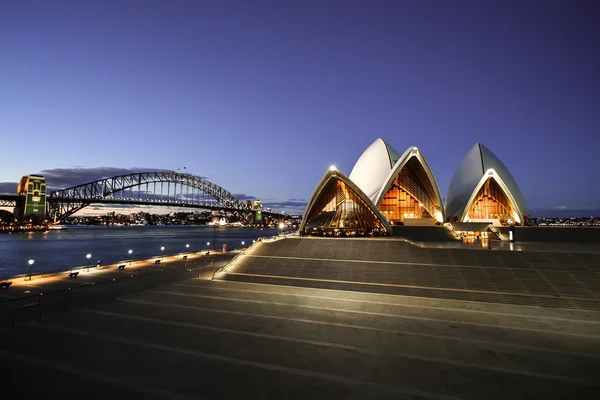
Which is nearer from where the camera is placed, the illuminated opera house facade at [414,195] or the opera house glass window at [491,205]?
the illuminated opera house facade at [414,195]

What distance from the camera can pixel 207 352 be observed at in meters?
7.75

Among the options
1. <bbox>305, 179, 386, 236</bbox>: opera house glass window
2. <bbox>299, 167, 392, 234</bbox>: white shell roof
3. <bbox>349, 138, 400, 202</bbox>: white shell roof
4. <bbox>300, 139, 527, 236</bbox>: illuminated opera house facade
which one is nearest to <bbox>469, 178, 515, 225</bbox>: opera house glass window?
<bbox>300, 139, 527, 236</bbox>: illuminated opera house facade

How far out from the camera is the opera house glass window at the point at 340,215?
25656mm

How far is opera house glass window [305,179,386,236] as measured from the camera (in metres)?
25.7

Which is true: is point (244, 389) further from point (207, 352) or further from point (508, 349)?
point (508, 349)

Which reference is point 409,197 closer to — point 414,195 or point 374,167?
point 414,195

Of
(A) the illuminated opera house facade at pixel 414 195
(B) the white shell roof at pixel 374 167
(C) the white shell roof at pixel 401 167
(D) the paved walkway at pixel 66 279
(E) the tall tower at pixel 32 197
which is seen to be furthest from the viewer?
(E) the tall tower at pixel 32 197

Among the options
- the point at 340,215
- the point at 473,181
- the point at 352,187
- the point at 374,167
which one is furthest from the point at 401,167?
the point at 473,181

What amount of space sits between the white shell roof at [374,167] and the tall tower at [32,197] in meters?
72.8

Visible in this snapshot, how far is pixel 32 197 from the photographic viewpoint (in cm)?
7300

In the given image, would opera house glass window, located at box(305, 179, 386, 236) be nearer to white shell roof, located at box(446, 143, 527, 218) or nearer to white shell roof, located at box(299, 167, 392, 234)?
white shell roof, located at box(299, 167, 392, 234)

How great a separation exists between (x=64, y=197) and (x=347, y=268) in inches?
3562

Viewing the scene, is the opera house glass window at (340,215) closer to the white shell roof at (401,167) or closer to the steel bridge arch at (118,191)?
the white shell roof at (401,167)

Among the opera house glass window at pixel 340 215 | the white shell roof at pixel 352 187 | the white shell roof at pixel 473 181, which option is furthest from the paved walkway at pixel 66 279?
the white shell roof at pixel 473 181
